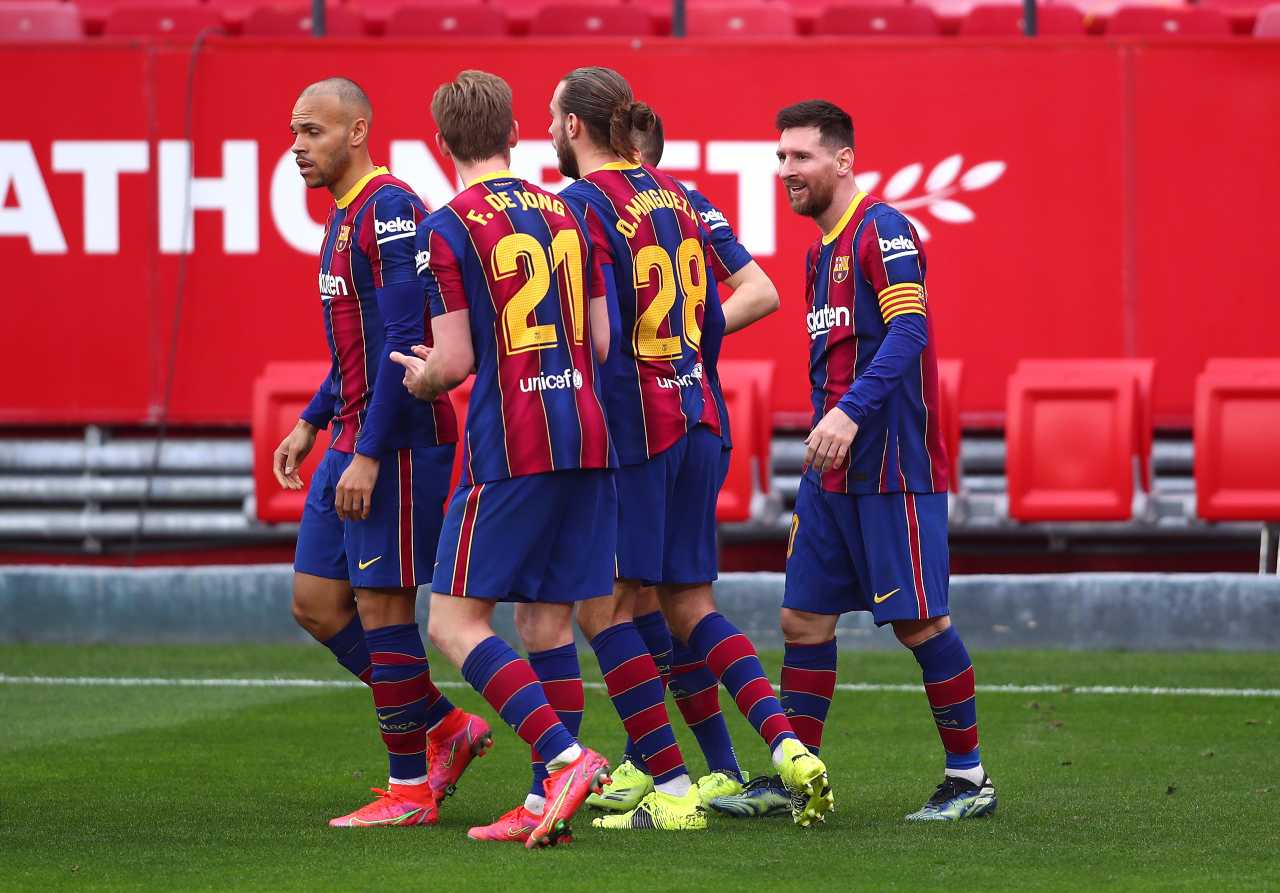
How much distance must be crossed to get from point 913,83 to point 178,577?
469 cm

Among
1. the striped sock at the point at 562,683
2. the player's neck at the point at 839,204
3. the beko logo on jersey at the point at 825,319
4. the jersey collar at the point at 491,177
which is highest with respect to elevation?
the jersey collar at the point at 491,177

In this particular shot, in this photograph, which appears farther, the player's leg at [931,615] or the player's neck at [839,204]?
the player's neck at [839,204]

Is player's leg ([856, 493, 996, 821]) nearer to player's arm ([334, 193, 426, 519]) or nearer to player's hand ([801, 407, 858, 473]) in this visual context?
player's hand ([801, 407, 858, 473])

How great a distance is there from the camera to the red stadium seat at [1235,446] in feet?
34.5


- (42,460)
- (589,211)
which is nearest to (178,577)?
(42,460)

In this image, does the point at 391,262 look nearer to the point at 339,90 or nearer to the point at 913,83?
the point at 339,90

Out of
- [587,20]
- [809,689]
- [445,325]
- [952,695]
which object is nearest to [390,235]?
[445,325]

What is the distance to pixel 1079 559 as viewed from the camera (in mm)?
11695

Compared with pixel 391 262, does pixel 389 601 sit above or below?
below

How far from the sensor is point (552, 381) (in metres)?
5.39

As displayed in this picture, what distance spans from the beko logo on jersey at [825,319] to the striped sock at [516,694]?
4.44 ft

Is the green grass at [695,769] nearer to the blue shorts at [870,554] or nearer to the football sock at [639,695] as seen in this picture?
the football sock at [639,695]

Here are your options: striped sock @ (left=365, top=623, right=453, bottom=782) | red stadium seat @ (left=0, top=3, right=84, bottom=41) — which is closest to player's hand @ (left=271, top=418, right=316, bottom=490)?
striped sock @ (left=365, top=623, right=453, bottom=782)

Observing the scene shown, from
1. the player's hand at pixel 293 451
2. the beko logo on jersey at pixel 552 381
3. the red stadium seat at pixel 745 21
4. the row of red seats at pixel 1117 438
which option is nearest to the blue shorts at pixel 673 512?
the beko logo on jersey at pixel 552 381
